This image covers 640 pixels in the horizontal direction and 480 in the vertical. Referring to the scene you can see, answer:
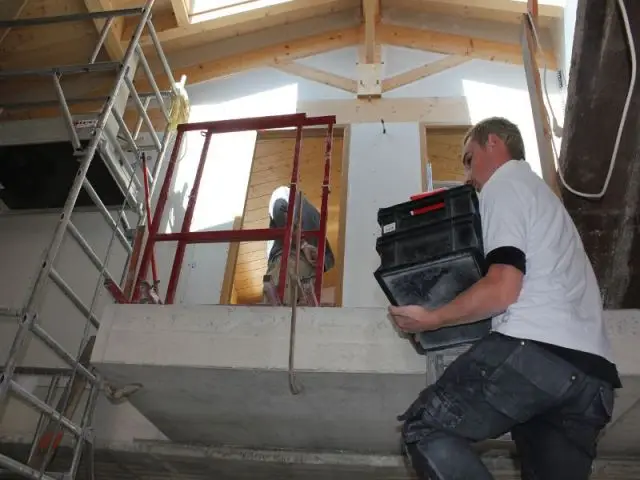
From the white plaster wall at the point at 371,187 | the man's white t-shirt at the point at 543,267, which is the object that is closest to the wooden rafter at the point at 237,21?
the white plaster wall at the point at 371,187

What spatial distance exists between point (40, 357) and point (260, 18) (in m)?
3.88

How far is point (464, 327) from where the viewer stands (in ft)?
7.43

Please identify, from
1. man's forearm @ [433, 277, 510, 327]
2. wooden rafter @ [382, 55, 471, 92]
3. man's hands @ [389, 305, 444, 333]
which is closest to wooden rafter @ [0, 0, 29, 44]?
wooden rafter @ [382, 55, 471, 92]

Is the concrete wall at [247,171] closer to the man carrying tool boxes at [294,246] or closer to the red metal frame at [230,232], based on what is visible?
the man carrying tool boxes at [294,246]

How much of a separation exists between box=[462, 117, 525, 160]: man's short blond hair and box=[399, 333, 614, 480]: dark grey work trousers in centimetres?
78

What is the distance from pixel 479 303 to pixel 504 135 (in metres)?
0.78

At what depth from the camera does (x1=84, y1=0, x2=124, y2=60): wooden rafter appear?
18.6ft

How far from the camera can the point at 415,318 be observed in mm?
2035

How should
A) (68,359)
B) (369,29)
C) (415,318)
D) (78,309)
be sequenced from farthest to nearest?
(369,29)
(78,309)
(68,359)
(415,318)

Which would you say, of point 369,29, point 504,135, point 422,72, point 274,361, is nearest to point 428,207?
point 504,135

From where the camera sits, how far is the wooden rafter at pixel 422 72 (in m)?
5.96

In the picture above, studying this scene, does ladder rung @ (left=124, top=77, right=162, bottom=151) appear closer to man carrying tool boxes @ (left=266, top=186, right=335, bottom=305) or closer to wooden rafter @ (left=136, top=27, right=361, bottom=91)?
man carrying tool boxes @ (left=266, top=186, right=335, bottom=305)

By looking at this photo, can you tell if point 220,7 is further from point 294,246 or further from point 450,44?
point 294,246

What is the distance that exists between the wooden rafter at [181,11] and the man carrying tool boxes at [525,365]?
499 cm
